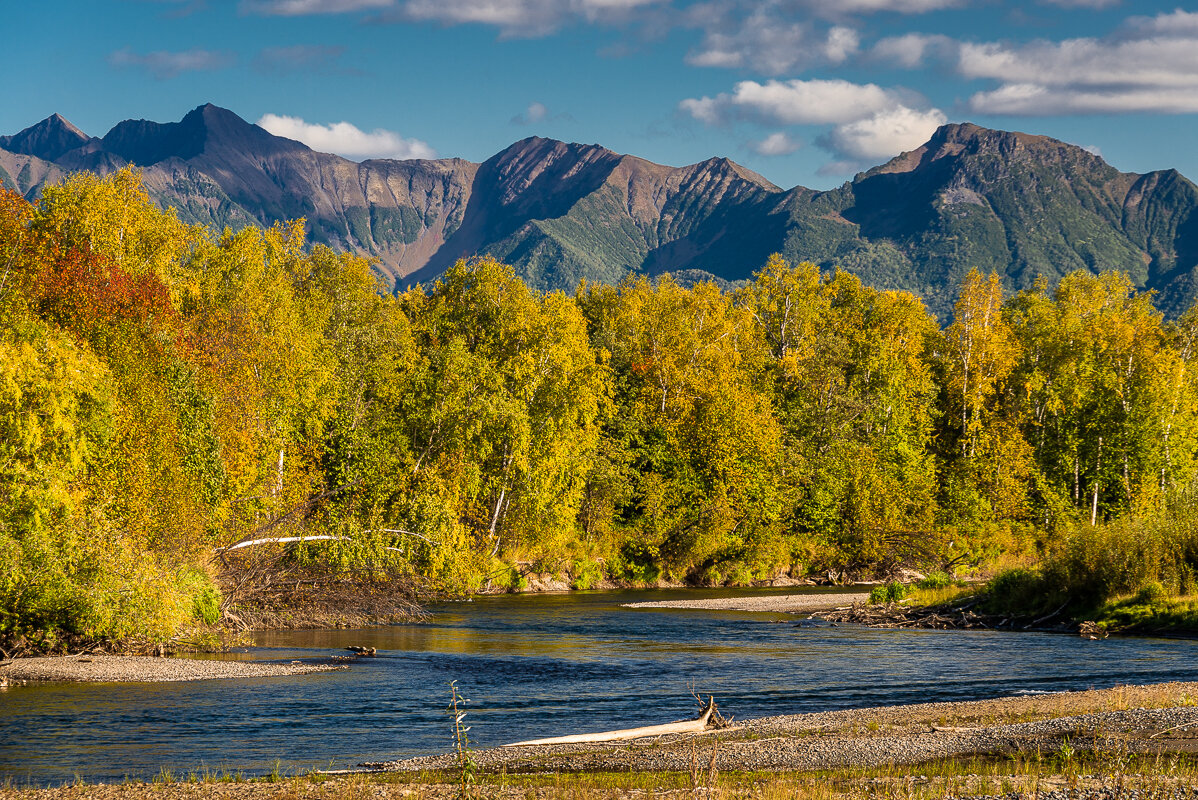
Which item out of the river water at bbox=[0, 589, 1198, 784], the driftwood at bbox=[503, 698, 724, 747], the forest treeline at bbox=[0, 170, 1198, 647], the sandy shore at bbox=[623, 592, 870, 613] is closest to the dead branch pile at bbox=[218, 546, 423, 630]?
the forest treeline at bbox=[0, 170, 1198, 647]

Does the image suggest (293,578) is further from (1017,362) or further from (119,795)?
(1017,362)

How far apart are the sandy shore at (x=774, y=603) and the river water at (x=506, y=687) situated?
10.5m

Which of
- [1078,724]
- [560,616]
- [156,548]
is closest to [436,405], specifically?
[560,616]

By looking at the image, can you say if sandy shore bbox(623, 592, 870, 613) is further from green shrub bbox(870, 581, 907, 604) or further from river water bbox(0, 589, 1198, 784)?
river water bbox(0, 589, 1198, 784)

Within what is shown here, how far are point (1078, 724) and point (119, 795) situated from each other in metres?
20.7

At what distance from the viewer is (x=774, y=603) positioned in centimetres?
6862

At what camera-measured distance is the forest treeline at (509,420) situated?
40.0 meters

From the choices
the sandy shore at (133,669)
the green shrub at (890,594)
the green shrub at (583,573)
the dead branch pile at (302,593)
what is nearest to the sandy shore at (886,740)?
the sandy shore at (133,669)

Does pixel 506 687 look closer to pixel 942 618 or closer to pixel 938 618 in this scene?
pixel 938 618

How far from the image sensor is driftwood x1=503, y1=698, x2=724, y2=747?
2564 cm

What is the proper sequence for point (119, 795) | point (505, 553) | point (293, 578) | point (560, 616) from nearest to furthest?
1. point (119, 795)
2. point (293, 578)
3. point (560, 616)
4. point (505, 553)

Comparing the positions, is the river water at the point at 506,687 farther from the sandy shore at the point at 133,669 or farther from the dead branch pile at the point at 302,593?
the dead branch pile at the point at 302,593

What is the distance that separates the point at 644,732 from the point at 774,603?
44.4 metres

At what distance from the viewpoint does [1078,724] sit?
25.1 metres
